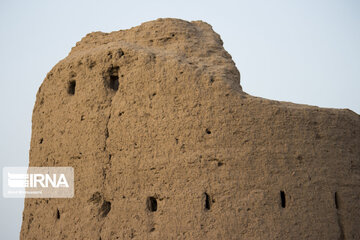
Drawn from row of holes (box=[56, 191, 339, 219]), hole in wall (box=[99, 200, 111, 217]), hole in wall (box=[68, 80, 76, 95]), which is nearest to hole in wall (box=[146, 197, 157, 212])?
row of holes (box=[56, 191, 339, 219])

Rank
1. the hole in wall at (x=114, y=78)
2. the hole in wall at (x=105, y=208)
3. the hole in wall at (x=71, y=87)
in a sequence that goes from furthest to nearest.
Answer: the hole in wall at (x=71, y=87) → the hole in wall at (x=114, y=78) → the hole in wall at (x=105, y=208)

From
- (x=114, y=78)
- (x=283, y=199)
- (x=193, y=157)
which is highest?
(x=114, y=78)

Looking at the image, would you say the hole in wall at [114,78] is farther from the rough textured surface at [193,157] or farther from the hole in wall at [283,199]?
the hole in wall at [283,199]

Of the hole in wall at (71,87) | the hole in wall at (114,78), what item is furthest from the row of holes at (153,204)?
the hole in wall at (71,87)

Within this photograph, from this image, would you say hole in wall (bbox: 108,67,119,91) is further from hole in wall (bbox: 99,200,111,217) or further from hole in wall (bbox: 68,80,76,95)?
hole in wall (bbox: 99,200,111,217)

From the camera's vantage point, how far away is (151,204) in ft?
20.0

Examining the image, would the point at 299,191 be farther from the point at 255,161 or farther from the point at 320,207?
the point at 255,161

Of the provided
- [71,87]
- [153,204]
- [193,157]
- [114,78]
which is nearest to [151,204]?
[153,204]

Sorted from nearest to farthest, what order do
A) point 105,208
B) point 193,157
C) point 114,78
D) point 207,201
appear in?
point 207,201
point 193,157
point 105,208
point 114,78

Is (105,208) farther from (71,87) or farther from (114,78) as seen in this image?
(71,87)

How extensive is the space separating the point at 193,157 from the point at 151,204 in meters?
0.94

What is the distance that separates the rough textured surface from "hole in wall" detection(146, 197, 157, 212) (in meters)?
0.01

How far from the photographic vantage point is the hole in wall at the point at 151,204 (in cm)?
604

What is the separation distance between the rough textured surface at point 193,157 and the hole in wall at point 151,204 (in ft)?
0.05
